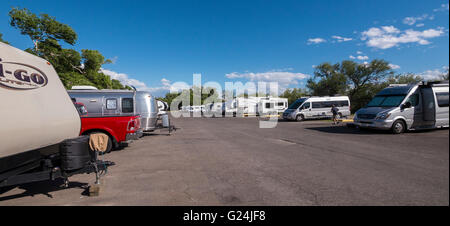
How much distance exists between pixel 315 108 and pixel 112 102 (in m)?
17.8

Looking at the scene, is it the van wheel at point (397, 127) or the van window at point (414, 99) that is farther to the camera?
the van wheel at point (397, 127)

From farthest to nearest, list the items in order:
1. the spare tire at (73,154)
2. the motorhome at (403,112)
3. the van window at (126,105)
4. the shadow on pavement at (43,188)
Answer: the motorhome at (403,112), the van window at (126,105), the shadow on pavement at (43,188), the spare tire at (73,154)

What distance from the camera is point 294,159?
18.8 ft

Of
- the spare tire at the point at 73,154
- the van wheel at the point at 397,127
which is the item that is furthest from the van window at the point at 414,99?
the spare tire at the point at 73,154

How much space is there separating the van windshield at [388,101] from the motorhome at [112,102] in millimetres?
11784

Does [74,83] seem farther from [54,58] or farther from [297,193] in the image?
[297,193]

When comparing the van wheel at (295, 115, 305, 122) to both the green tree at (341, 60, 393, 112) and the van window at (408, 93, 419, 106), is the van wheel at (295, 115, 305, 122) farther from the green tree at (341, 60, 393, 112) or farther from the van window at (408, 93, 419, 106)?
the green tree at (341, 60, 393, 112)

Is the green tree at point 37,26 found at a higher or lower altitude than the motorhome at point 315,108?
higher

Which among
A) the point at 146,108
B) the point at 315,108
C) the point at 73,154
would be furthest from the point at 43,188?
the point at 315,108

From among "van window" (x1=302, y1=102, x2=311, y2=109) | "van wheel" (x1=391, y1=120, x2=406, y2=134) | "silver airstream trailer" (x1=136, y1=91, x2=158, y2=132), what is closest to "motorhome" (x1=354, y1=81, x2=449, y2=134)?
"van wheel" (x1=391, y1=120, x2=406, y2=134)

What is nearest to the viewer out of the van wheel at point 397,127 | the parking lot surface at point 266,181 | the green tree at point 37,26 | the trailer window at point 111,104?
the parking lot surface at point 266,181

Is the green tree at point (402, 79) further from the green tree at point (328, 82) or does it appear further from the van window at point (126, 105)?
the van window at point (126, 105)

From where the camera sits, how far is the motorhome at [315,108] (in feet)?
62.9
